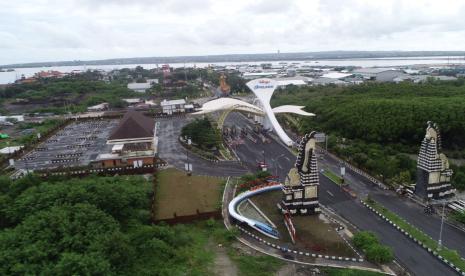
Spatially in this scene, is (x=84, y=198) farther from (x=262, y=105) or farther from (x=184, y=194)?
(x=262, y=105)

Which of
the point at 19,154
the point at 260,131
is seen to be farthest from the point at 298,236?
the point at 19,154

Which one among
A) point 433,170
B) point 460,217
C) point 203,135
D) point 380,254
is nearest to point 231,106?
point 203,135

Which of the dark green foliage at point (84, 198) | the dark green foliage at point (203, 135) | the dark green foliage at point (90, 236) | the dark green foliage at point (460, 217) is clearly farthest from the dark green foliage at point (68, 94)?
the dark green foliage at point (460, 217)

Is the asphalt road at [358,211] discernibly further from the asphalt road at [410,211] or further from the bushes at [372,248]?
the bushes at [372,248]

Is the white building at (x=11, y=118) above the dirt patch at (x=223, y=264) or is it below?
above

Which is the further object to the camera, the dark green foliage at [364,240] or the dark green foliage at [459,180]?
the dark green foliage at [459,180]

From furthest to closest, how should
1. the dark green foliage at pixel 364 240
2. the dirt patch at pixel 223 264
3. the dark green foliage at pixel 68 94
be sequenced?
the dark green foliage at pixel 68 94, the dark green foliage at pixel 364 240, the dirt patch at pixel 223 264

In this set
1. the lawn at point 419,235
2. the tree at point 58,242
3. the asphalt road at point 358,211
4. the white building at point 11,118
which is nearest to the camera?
the tree at point 58,242
